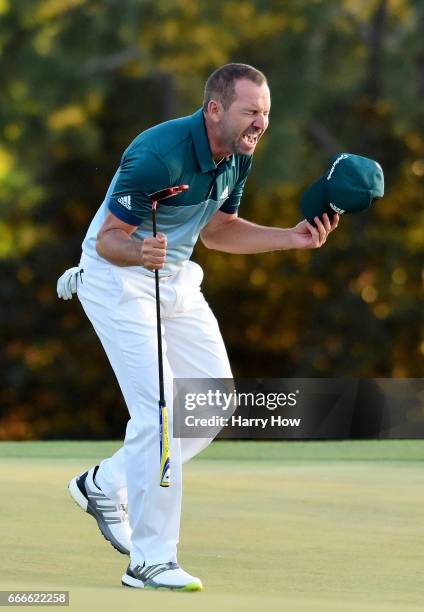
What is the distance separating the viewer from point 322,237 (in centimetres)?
612

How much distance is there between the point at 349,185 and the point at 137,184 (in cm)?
85

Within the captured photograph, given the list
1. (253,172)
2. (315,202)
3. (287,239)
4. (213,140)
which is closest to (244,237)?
(287,239)

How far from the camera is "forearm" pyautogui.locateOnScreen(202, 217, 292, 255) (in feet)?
21.1

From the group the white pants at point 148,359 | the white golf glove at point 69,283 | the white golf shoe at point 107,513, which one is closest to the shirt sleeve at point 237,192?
the white pants at point 148,359

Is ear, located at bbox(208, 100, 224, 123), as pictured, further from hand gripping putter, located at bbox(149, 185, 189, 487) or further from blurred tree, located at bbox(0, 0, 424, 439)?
blurred tree, located at bbox(0, 0, 424, 439)

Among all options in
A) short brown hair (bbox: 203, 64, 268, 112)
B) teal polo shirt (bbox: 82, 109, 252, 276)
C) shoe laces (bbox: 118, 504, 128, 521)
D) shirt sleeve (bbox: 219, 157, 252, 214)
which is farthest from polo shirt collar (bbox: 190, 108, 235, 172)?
shoe laces (bbox: 118, 504, 128, 521)

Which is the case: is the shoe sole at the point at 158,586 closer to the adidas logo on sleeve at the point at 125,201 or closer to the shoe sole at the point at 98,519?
the shoe sole at the point at 98,519

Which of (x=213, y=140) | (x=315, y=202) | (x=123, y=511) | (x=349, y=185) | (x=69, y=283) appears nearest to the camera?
(x=213, y=140)

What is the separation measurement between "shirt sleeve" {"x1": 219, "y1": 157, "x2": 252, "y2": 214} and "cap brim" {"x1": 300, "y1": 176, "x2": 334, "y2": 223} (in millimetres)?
281

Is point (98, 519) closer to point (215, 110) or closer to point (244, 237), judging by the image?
point (244, 237)

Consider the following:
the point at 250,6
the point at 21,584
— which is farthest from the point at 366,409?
the point at 250,6

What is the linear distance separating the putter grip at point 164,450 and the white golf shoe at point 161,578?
0.30m

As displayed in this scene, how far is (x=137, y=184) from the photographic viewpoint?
561cm

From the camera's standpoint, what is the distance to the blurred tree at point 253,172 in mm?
26141
